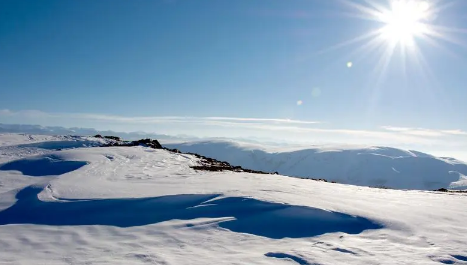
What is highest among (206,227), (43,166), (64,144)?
(64,144)

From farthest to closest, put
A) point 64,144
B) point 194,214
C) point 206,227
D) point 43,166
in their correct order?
1. point 64,144
2. point 43,166
3. point 194,214
4. point 206,227

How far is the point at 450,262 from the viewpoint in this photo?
5.45m

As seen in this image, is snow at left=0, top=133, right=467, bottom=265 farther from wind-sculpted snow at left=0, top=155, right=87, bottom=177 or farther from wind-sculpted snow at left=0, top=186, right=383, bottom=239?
wind-sculpted snow at left=0, top=155, right=87, bottom=177

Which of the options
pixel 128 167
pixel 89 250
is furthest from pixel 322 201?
pixel 128 167

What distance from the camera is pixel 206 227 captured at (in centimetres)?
709

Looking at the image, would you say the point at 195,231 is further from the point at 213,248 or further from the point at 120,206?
the point at 120,206

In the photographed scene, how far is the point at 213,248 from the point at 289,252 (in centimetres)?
149

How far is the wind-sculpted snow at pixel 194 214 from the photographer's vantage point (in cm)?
724

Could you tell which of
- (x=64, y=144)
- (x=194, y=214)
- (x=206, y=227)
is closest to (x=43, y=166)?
(x=194, y=214)

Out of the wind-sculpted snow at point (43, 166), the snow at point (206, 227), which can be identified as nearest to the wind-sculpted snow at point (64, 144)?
the wind-sculpted snow at point (43, 166)

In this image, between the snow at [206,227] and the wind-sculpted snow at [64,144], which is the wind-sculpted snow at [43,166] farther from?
the wind-sculpted snow at [64,144]

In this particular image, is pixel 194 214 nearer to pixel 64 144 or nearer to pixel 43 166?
pixel 43 166

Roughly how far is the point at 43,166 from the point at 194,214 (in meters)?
10.1

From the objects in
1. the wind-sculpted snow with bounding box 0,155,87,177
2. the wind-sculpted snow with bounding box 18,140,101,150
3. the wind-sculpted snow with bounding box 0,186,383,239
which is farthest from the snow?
the wind-sculpted snow with bounding box 18,140,101,150
